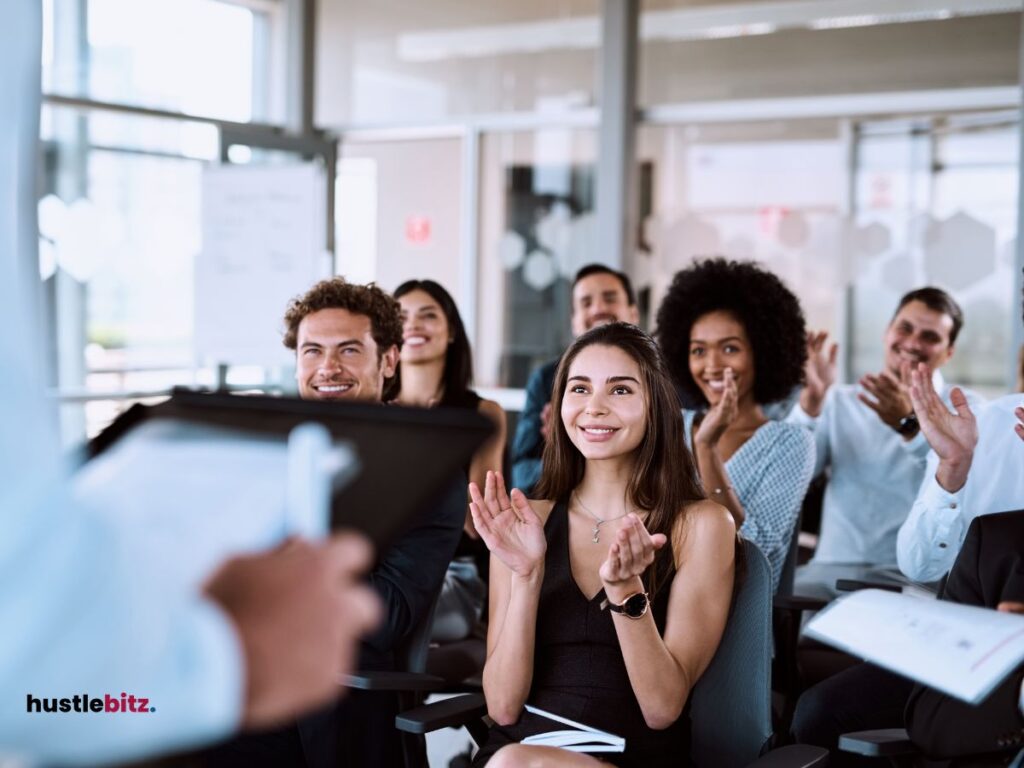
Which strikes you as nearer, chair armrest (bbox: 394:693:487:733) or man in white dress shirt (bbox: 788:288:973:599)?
chair armrest (bbox: 394:693:487:733)

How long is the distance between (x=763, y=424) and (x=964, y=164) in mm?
2599

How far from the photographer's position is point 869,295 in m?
5.73

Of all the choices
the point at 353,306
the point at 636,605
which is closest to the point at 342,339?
the point at 353,306

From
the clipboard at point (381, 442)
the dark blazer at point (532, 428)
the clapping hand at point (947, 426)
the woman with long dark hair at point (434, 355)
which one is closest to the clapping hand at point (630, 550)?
the clapping hand at point (947, 426)

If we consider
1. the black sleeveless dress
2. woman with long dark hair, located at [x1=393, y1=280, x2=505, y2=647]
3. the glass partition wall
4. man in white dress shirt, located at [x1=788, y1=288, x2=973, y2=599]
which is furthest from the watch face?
the glass partition wall

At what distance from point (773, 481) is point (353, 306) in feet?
4.11

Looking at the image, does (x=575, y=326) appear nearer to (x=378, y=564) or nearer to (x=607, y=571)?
(x=378, y=564)

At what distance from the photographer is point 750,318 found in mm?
3750

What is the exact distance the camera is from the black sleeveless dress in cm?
230

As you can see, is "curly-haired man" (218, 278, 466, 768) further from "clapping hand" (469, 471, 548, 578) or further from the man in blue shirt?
the man in blue shirt

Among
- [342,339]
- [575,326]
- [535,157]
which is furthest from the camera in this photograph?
[535,157]

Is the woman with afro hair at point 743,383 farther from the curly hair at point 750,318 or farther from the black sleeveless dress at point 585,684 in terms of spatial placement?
the black sleeveless dress at point 585,684

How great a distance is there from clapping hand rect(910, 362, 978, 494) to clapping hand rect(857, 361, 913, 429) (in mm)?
1234

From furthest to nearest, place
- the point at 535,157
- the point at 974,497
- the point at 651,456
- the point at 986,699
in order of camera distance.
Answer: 1. the point at 535,157
2. the point at 974,497
3. the point at 651,456
4. the point at 986,699
